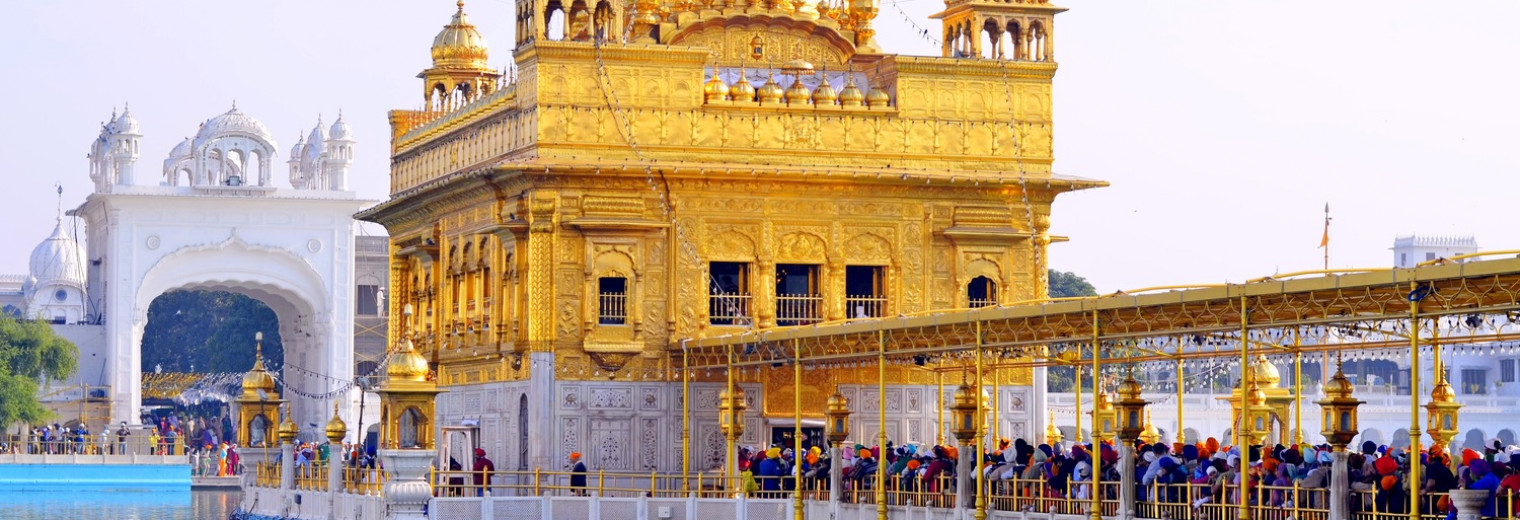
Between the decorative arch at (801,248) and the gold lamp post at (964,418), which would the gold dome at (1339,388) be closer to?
the gold lamp post at (964,418)

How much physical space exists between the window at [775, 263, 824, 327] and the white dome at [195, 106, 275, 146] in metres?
38.2

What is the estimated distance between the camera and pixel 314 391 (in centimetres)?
6756

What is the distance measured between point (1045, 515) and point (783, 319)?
10091mm

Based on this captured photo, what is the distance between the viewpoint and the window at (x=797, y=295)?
32.3 m

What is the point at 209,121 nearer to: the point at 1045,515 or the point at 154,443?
the point at 154,443

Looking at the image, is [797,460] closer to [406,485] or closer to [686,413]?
[406,485]

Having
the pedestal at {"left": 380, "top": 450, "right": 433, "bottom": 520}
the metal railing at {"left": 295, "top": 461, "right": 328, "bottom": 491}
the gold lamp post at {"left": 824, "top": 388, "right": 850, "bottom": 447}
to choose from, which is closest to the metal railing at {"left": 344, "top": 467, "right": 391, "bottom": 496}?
the metal railing at {"left": 295, "top": 461, "right": 328, "bottom": 491}

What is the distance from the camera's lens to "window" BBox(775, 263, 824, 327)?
32281 mm

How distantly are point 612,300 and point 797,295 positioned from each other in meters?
2.36

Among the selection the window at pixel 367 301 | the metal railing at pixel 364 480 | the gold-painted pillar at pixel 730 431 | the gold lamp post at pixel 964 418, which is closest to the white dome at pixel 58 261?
the window at pixel 367 301

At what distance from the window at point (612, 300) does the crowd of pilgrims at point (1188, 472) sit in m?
3.21

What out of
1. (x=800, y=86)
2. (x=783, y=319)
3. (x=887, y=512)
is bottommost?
(x=887, y=512)

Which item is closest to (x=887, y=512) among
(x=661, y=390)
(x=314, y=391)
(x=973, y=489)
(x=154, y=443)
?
(x=973, y=489)

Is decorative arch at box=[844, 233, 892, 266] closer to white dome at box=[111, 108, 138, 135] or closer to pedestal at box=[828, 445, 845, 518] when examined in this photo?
pedestal at box=[828, 445, 845, 518]
